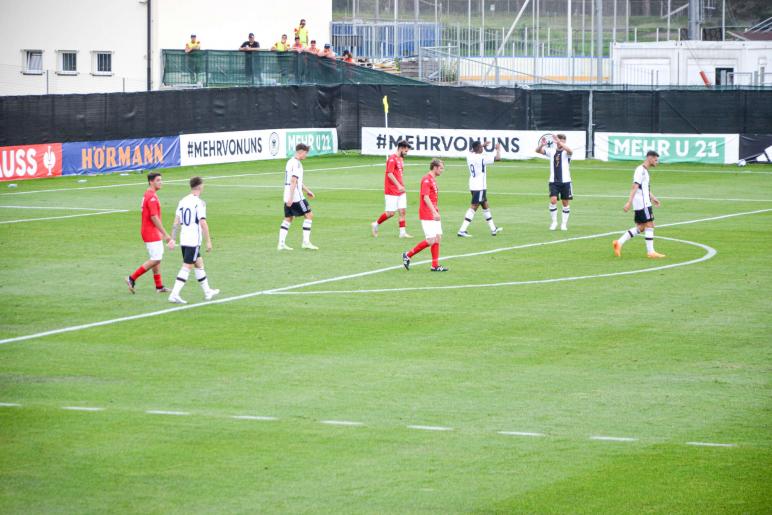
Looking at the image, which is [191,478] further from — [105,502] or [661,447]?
[661,447]

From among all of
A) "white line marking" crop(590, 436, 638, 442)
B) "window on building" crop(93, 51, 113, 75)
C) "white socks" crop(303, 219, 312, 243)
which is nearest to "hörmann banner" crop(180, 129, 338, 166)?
"window on building" crop(93, 51, 113, 75)

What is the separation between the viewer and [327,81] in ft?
188

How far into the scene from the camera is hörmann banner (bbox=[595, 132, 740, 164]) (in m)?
49.3

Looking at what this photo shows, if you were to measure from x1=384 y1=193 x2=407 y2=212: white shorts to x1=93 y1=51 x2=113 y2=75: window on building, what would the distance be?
113ft

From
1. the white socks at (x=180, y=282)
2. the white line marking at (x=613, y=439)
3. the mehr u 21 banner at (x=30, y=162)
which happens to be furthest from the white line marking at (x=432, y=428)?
the mehr u 21 banner at (x=30, y=162)

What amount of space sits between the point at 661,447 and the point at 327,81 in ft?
152

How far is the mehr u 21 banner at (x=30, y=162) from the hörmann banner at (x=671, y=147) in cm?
2178

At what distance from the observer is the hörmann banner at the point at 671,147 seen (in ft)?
162

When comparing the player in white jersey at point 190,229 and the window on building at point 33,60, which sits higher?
the window on building at point 33,60

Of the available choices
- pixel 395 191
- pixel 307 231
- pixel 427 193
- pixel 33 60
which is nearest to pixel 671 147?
pixel 395 191

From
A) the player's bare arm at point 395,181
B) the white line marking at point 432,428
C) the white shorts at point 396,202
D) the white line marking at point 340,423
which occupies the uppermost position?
the player's bare arm at point 395,181

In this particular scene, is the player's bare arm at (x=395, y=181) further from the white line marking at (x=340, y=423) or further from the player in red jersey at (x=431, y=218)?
the white line marking at (x=340, y=423)

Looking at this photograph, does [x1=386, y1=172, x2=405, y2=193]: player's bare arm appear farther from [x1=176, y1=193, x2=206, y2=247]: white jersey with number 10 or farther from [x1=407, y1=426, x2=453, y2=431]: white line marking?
[x1=407, y1=426, x2=453, y2=431]: white line marking

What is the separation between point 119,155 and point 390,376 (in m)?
32.6
